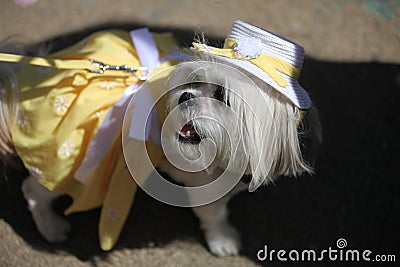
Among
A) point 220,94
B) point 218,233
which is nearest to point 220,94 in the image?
point 220,94

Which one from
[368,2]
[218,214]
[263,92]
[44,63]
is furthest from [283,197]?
[368,2]

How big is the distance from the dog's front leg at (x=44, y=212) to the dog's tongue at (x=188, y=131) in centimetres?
67

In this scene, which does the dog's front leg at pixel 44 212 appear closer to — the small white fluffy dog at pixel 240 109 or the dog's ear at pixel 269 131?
the small white fluffy dog at pixel 240 109

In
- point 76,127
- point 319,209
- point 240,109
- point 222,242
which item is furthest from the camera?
point 319,209

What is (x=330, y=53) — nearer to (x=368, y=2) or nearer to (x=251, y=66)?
(x=368, y=2)

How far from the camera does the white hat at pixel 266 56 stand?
130 centimetres

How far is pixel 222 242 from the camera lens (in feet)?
6.19

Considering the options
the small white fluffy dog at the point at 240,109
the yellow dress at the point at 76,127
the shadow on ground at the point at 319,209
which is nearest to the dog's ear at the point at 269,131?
the small white fluffy dog at the point at 240,109

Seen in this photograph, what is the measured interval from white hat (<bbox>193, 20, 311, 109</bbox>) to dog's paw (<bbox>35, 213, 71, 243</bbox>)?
3.00 ft

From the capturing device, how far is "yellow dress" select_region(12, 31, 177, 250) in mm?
1660

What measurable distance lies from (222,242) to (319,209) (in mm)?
392

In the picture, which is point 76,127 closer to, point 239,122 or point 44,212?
point 44,212

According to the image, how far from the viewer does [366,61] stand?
2.47 m

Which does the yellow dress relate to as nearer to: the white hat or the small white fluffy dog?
the small white fluffy dog
